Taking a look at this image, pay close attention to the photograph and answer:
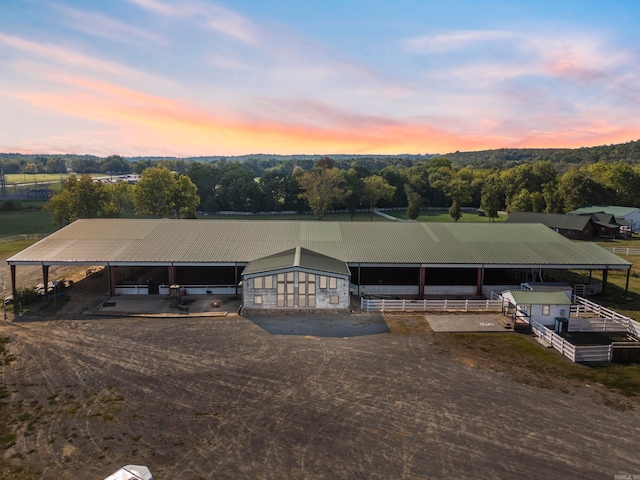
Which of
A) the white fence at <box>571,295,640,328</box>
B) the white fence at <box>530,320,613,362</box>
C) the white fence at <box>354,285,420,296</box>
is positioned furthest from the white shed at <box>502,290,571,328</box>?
the white fence at <box>354,285,420,296</box>

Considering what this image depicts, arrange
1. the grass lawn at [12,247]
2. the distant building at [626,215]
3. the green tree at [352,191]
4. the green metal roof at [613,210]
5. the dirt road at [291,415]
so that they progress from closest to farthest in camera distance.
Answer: the dirt road at [291,415], the grass lawn at [12,247], the distant building at [626,215], the green metal roof at [613,210], the green tree at [352,191]

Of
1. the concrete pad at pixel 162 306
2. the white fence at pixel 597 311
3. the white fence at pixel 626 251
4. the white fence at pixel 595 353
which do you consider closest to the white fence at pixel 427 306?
the white fence at pixel 597 311

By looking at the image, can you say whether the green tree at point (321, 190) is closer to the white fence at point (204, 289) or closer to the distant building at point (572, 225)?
the distant building at point (572, 225)

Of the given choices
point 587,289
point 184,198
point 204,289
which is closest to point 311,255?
point 204,289

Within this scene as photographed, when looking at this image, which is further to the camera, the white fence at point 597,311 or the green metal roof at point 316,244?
the green metal roof at point 316,244

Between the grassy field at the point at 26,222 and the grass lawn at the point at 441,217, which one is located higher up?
the grass lawn at the point at 441,217

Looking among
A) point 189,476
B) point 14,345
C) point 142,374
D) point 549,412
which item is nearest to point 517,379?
point 549,412

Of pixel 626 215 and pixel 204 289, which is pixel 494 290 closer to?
pixel 204 289
